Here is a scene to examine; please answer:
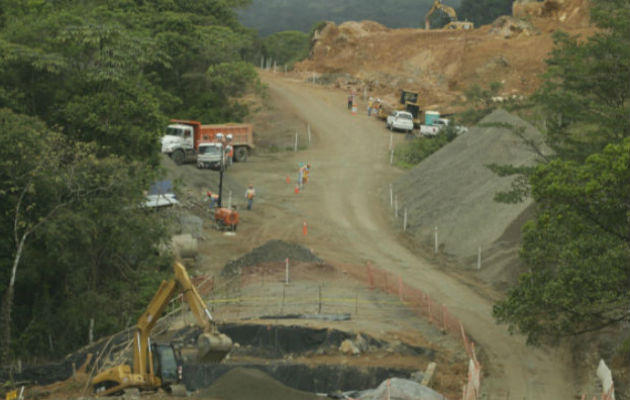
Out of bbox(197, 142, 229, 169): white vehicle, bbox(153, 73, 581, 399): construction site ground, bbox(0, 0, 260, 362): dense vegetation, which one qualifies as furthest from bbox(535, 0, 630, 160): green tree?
bbox(197, 142, 229, 169): white vehicle

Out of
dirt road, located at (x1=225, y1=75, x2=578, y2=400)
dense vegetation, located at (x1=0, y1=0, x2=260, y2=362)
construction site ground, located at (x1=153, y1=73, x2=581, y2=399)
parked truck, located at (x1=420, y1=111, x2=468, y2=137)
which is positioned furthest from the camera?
parked truck, located at (x1=420, y1=111, x2=468, y2=137)

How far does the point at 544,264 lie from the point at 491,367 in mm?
4078

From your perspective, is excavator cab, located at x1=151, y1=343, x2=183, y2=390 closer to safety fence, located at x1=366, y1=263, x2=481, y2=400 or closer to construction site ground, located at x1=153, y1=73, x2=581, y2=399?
construction site ground, located at x1=153, y1=73, x2=581, y2=399

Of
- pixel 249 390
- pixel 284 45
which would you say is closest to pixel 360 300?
pixel 249 390

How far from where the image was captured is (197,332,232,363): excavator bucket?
1639 cm

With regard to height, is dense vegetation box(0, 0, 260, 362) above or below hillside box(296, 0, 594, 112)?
below

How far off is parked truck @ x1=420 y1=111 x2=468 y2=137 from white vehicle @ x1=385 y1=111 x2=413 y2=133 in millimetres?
1212

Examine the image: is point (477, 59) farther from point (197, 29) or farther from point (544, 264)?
point (544, 264)

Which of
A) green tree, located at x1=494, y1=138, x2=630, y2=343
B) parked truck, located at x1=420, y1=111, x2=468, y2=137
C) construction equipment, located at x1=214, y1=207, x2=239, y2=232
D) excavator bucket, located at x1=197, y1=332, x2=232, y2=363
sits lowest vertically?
construction equipment, located at x1=214, y1=207, x2=239, y2=232

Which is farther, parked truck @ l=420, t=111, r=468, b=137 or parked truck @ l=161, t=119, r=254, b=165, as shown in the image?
parked truck @ l=420, t=111, r=468, b=137

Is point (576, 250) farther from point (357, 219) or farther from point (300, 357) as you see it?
point (357, 219)

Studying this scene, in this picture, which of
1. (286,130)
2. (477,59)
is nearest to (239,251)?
(286,130)

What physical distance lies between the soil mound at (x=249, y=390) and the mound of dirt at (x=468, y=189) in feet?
60.3

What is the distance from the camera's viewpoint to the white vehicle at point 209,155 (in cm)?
4850
